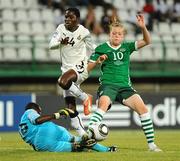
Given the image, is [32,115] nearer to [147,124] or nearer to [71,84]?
[71,84]

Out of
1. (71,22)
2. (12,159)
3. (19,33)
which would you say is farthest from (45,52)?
(12,159)

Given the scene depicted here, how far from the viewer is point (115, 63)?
13.8 metres

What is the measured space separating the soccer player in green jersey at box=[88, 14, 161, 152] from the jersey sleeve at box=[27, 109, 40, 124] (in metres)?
1.08

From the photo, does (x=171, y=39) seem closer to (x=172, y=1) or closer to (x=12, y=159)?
(x=172, y=1)

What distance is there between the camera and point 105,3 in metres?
28.0

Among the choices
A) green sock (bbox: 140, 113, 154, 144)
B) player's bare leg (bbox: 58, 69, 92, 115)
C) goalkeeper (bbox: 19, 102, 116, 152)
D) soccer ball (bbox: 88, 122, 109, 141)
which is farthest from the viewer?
player's bare leg (bbox: 58, 69, 92, 115)

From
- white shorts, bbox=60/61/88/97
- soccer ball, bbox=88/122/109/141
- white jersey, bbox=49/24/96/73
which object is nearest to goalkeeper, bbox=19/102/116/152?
soccer ball, bbox=88/122/109/141

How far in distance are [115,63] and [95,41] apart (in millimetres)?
12567

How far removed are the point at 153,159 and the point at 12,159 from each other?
2.20 m

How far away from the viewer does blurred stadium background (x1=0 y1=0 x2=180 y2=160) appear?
2536 centimetres

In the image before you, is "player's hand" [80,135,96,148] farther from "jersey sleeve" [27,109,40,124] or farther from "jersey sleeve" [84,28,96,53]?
"jersey sleeve" [84,28,96,53]

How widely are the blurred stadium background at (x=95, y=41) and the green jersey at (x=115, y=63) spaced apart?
9.73 meters

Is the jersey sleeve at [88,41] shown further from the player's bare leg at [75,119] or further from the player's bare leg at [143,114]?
the player's bare leg at [143,114]

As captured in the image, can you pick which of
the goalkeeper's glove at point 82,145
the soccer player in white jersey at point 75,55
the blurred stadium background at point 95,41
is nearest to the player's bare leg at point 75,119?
the soccer player in white jersey at point 75,55
